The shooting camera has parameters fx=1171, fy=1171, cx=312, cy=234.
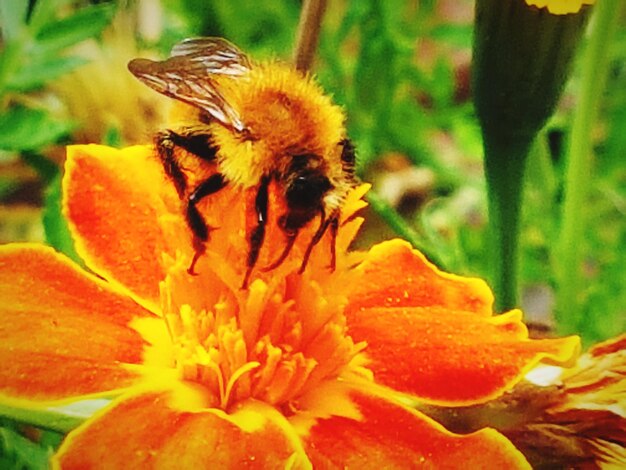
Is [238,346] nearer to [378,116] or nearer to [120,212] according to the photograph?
[120,212]

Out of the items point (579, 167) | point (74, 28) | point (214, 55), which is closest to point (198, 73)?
point (214, 55)

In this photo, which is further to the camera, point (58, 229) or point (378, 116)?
point (378, 116)

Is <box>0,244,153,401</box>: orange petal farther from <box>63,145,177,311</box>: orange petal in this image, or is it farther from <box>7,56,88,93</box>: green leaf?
<box>7,56,88,93</box>: green leaf

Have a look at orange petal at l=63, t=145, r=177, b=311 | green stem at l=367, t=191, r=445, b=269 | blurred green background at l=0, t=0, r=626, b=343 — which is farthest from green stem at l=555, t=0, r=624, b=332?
orange petal at l=63, t=145, r=177, b=311

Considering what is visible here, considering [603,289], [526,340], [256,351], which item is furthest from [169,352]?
[603,289]

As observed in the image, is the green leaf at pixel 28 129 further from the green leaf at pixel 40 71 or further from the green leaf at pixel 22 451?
the green leaf at pixel 22 451

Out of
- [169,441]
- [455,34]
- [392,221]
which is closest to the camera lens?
[169,441]

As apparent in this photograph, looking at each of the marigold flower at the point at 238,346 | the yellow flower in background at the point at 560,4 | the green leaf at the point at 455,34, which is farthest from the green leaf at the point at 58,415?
the green leaf at the point at 455,34
